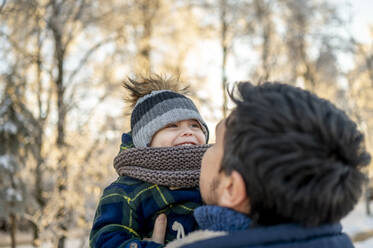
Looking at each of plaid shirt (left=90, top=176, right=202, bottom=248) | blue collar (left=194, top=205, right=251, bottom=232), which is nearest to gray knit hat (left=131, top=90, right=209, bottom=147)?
plaid shirt (left=90, top=176, right=202, bottom=248)

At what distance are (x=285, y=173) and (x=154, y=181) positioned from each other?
836 millimetres

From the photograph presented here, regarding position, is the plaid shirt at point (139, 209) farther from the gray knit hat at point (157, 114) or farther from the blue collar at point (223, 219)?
the blue collar at point (223, 219)

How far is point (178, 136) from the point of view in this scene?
76.5 inches

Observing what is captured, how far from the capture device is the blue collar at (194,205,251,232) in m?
0.99

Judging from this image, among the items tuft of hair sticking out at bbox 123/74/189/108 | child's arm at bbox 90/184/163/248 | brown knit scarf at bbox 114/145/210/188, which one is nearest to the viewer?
child's arm at bbox 90/184/163/248

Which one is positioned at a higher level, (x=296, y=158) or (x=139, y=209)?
(x=296, y=158)

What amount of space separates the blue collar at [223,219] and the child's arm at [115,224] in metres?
0.37

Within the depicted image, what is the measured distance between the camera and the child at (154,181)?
4.95 feet

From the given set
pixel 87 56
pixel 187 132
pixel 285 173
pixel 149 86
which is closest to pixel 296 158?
pixel 285 173

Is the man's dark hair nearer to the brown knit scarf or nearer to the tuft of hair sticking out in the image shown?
the brown knit scarf

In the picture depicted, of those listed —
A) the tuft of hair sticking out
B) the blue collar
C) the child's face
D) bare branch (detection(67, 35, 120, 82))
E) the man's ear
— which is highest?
bare branch (detection(67, 35, 120, 82))

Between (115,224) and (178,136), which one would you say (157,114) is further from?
(115,224)

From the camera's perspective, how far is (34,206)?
9391mm

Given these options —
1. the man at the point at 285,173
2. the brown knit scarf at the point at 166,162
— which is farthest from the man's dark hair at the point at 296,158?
the brown knit scarf at the point at 166,162
